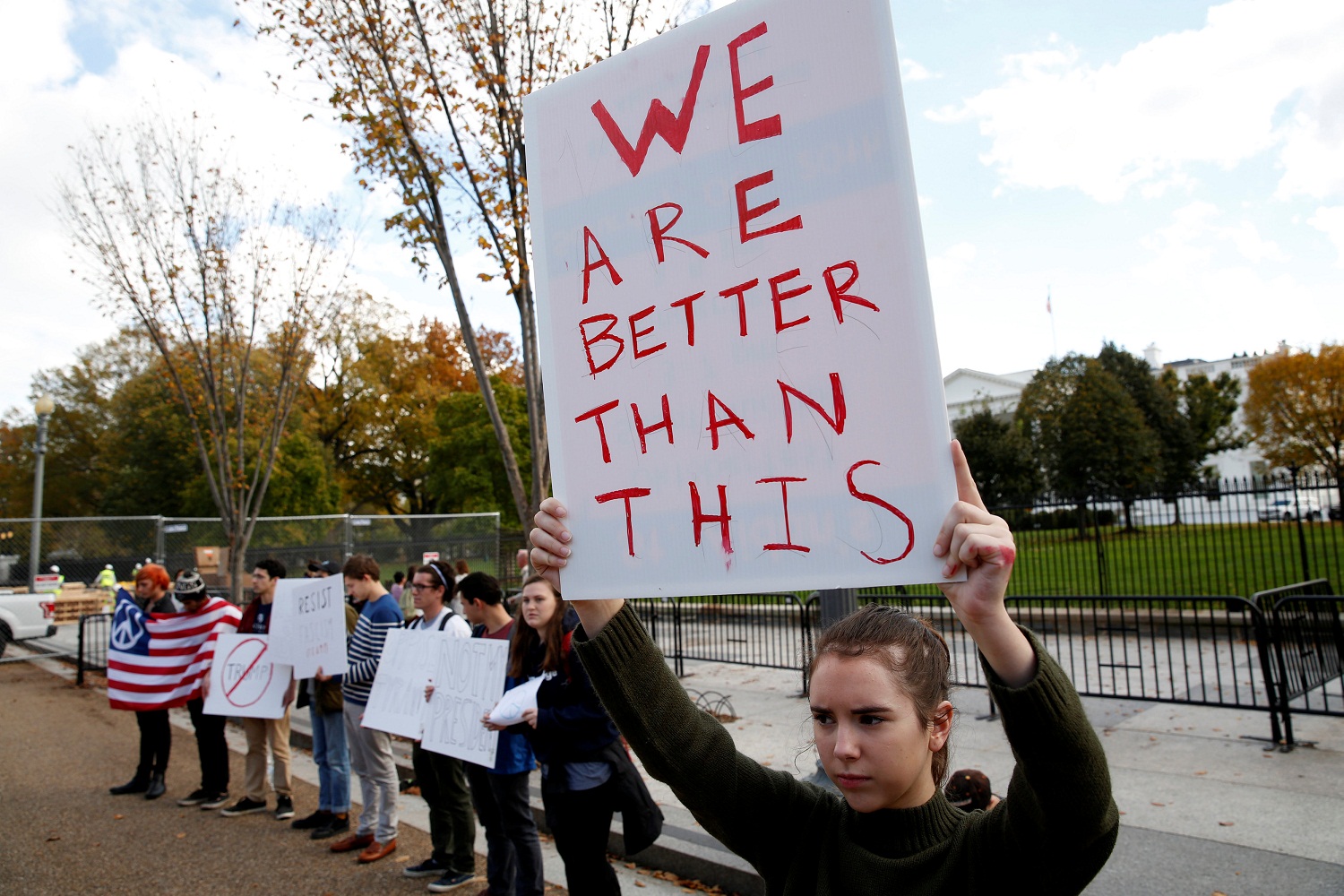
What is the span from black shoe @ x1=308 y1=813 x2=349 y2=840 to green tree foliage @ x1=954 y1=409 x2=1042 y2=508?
99.6 feet

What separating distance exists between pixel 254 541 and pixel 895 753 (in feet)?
66.2

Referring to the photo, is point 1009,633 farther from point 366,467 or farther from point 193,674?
point 366,467

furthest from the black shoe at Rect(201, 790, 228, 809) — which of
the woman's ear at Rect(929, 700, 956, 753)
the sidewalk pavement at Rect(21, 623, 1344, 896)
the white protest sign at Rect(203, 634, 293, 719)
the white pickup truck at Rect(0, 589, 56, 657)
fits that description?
the white pickup truck at Rect(0, 589, 56, 657)

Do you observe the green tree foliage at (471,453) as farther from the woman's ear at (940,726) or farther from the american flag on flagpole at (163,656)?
the woman's ear at (940,726)

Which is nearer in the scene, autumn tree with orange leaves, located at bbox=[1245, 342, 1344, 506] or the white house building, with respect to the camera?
autumn tree with orange leaves, located at bbox=[1245, 342, 1344, 506]

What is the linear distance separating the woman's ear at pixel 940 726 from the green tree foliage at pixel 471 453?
32.9 m

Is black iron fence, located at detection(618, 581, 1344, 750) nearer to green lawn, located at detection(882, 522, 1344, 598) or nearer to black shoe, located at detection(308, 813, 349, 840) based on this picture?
green lawn, located at detection(882, 522, 1344, 598)

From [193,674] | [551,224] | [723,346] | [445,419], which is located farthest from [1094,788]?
[445,419]

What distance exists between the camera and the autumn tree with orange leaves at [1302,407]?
31.5 metres

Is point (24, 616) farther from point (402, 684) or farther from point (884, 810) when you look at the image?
point (884, 810)

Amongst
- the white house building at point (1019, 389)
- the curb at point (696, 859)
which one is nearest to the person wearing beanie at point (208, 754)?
the curb at point (696, 859)

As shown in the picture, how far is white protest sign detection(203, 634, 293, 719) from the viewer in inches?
276

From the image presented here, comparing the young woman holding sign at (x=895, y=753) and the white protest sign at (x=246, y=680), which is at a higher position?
the young woman holding sign at (x=895, y=753)

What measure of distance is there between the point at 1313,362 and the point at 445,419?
3330cm
